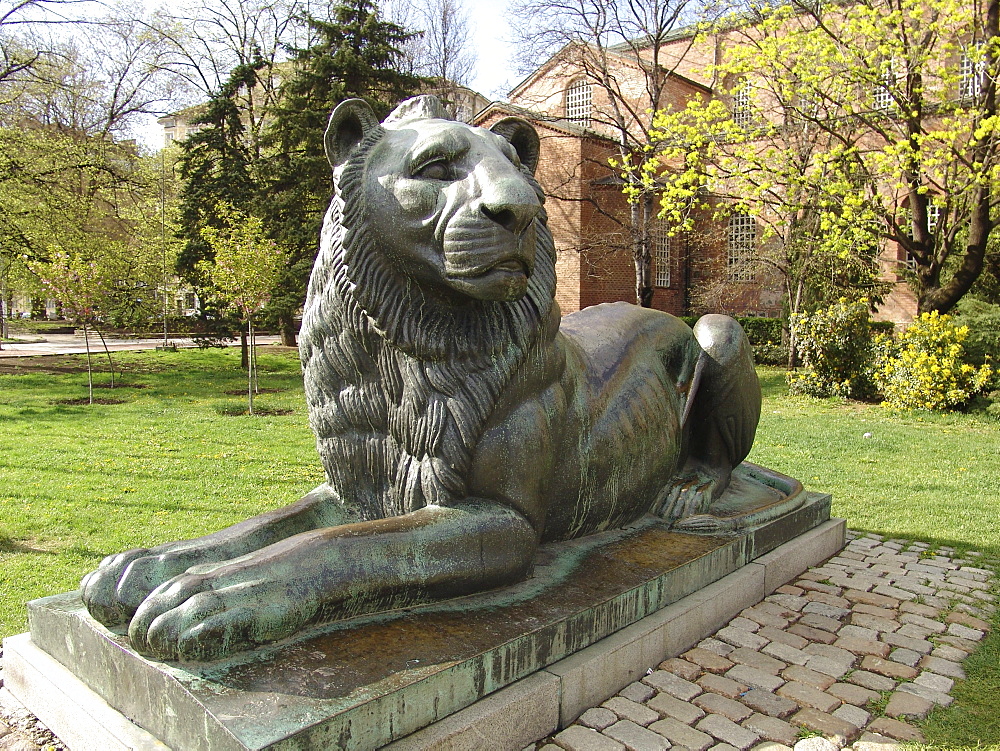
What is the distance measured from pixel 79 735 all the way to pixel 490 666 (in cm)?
140

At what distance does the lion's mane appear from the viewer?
9.00 feet

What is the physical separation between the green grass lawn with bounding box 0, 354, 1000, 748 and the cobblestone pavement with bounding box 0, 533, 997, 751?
187 millimetres

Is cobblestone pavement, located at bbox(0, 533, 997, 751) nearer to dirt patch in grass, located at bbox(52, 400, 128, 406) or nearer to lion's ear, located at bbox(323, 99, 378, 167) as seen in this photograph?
lion's ear, located at bbox(323, 99, 378, 167)

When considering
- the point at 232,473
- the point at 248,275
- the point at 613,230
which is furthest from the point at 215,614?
the point at 613,230

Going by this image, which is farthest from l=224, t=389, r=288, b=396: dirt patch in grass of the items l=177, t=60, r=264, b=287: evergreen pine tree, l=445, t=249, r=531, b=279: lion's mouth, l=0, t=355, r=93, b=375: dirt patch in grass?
l=445, t=249, r=531, b=279: lion's mouth

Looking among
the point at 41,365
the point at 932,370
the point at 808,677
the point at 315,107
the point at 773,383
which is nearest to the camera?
the point at 808,677

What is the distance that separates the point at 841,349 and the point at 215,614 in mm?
14724

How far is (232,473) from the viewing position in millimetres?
8328

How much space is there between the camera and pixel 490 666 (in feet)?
8.66

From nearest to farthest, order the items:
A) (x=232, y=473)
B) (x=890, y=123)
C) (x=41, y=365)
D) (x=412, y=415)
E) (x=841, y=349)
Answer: (x=412, y=415) < (x=232, y=473) < (x=841, y=349) < (x=890, y=123) < (x=41, y=365)

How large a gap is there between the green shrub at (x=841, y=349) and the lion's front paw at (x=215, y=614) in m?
14.3

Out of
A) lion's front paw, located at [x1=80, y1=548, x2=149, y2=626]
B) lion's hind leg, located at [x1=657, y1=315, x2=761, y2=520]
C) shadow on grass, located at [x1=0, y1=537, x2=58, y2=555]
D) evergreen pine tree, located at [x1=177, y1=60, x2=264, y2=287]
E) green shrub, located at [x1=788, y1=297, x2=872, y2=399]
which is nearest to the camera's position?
lion's front paw, located at [x1=80, y1=548, x2=149, y2=626]

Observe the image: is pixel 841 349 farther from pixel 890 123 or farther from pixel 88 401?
pixel 88 401

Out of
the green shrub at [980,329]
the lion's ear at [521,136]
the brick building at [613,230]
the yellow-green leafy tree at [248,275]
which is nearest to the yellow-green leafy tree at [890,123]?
the green shrub at [980,329]
